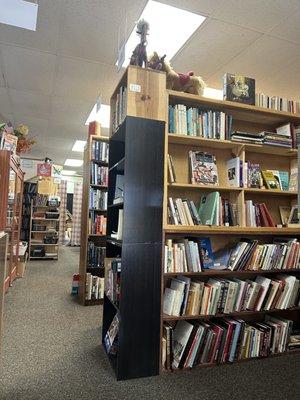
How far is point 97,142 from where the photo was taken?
3.87 metres

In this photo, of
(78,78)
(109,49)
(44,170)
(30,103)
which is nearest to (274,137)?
(109,49)

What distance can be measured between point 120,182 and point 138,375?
1.46 m

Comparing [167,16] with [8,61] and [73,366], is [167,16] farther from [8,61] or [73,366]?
[73,366]

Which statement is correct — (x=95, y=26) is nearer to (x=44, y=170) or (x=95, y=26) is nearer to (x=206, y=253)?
(x=206, y=253)

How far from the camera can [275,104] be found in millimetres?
2645

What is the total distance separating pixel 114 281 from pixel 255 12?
2.48 metres

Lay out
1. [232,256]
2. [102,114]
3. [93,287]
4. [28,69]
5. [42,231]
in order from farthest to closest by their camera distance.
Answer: [42,231] → [102,114] → [93,287] → [28,69] → [232,256]

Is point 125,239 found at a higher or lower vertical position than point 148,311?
higher

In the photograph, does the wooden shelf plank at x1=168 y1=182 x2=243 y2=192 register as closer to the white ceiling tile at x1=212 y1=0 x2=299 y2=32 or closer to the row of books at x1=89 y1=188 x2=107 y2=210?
the white ceiling tile at x1=212 y1=0 x2=299 y2=32

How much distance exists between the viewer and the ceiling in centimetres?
242

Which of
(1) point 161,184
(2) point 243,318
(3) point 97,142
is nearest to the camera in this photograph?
(1) point 161,184

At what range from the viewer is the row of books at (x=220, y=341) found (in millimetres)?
2160

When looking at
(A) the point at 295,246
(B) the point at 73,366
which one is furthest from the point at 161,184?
(B) the point at 73,366

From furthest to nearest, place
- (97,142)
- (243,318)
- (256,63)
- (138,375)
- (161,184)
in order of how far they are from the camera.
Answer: (97,142) → (256,63) → (243,318) → (161,184) → (138,375)
